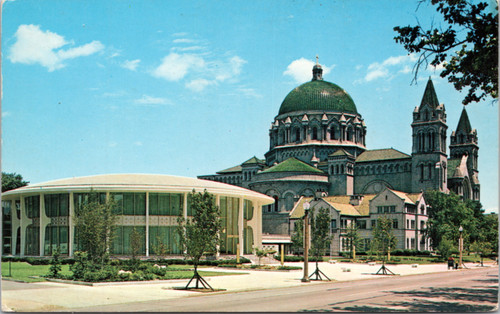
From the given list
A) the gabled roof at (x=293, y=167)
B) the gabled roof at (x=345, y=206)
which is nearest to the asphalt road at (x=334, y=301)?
the gabled roof at (x=345, y=206)

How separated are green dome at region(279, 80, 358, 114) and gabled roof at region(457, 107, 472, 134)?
2255 cm

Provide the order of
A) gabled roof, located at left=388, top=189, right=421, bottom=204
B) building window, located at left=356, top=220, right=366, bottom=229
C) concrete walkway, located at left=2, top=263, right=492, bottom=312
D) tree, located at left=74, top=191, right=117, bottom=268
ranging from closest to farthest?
concrete walkway, located at left=2, top=263, right=492, bottom=312 < tree, located at left=74, top=191, right=117, bottom=268 < gabled roof, located at left=388, top=189, right=421, bottom=204 < building window, located at left=356, top=220, right=366, bottom=229

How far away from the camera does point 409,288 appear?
2892cm

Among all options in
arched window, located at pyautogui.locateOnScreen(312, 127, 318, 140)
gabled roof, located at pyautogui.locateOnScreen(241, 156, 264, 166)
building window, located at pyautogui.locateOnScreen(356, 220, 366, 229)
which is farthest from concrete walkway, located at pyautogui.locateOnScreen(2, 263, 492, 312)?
gabled roof, located at pyautogui.locateOnScreen(241, 156, 264, 166)

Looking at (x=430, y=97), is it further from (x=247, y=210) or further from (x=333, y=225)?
(x=247, y=210)

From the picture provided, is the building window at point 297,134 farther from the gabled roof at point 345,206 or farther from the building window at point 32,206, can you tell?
the building window at point 32,206

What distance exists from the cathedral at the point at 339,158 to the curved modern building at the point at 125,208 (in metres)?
45.5

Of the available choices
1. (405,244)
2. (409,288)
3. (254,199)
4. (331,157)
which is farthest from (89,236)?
(331,157)

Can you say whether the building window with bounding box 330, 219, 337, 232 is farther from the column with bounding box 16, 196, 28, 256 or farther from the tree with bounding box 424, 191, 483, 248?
the column with bounding box 16, 196, 28, 256

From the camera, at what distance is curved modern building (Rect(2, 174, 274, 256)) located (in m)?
51.1

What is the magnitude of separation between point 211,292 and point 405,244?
64893mm

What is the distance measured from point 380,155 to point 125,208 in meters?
69.2

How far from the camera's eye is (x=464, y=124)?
121562mm

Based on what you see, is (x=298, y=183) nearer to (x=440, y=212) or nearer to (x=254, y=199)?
(x=440, y=212)
